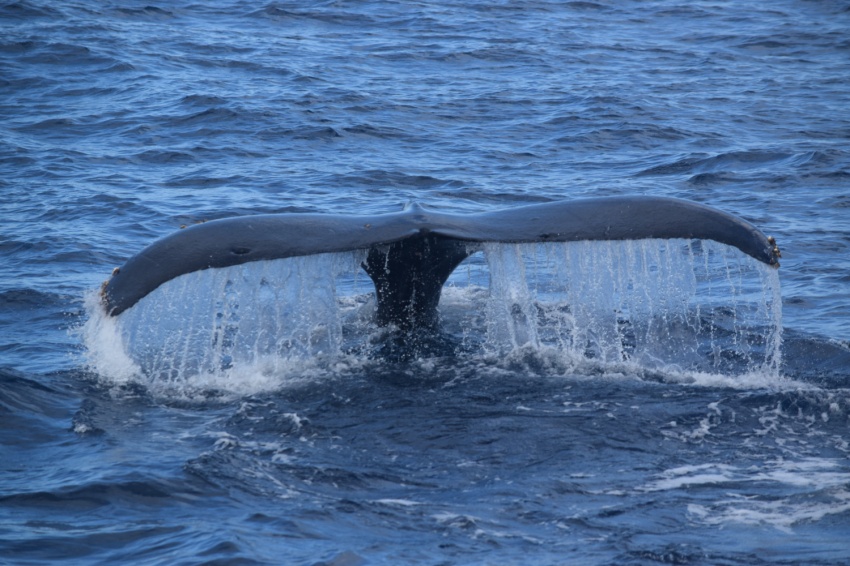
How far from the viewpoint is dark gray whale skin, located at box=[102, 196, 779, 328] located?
20.6 ft

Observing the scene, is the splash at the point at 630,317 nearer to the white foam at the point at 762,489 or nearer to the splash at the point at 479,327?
the splash at the point at 479,327

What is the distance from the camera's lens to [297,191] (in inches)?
527

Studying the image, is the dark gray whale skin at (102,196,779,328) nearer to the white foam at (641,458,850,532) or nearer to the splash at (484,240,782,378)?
the splash at (484,240,782,378)

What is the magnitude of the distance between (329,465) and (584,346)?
8.74 ft

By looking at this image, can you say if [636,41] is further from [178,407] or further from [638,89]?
[178,407]

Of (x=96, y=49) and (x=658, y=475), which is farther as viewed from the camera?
(x=96, y=49)

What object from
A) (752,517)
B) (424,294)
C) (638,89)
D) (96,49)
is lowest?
(752,517)

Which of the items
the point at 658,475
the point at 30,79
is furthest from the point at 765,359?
the point at 30,79

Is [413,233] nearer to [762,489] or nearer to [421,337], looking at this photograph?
[421,337]

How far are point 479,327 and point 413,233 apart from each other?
2.39m

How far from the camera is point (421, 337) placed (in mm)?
7988

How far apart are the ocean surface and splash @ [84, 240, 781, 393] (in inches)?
1.5

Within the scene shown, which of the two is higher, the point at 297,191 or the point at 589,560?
the point at 297,191

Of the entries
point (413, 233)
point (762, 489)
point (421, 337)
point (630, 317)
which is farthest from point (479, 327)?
point (762, 489)
